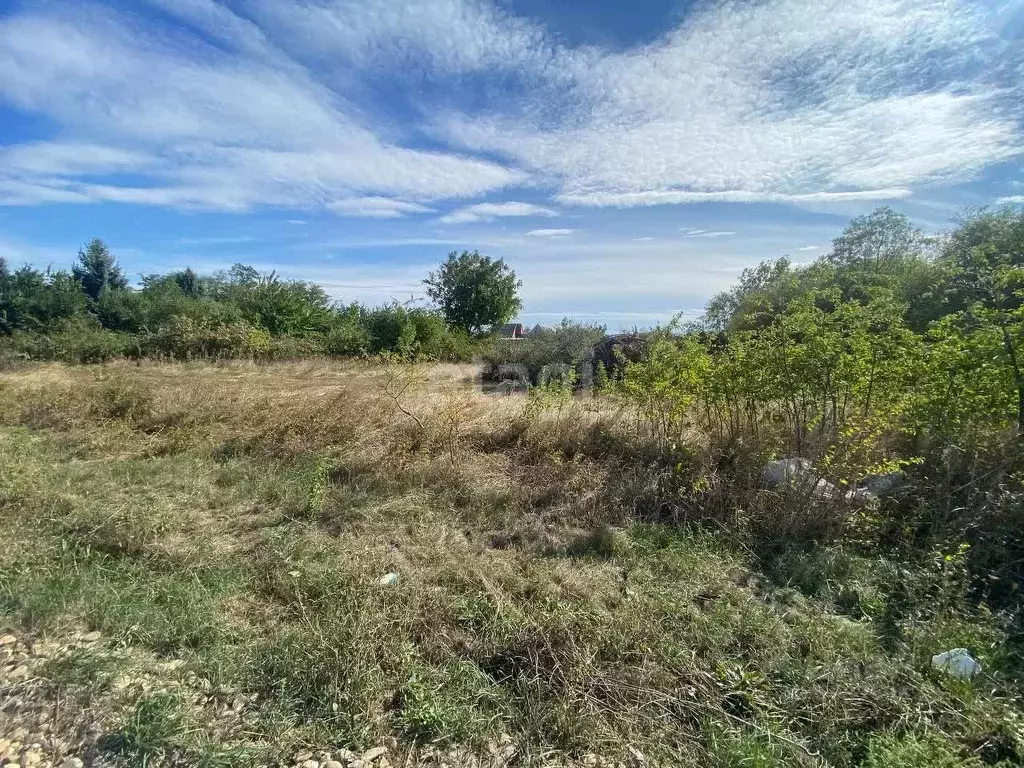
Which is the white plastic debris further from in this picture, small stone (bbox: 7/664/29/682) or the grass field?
small stone (bbox: 7/664/29/682)

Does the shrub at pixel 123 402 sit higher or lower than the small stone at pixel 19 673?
higher

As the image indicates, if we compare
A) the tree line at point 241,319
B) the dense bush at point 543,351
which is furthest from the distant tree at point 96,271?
the dense bush at point 543,351

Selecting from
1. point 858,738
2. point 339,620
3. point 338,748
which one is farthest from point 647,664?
point 339,620

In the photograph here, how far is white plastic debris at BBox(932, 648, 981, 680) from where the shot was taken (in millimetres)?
2191

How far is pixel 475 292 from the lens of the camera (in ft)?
85.8

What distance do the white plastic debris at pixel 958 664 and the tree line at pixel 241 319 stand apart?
10322mm

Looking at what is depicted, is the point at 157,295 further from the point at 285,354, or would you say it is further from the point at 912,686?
the point at 912,686

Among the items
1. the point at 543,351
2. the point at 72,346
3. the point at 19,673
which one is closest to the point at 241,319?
the point at 72,346

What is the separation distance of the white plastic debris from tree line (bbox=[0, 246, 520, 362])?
406 inches

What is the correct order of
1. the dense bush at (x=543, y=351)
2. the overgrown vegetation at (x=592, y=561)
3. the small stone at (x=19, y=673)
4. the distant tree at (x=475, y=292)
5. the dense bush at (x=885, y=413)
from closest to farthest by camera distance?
the overgrown vegetation at (x=592, y=561), the small stone at (x=19, y=673), the dense bush at (x=885, y=413), the dense bush at (x=543, y=351), the distant tree at (x=475, y=292)

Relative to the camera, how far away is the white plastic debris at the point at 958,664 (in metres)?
2.19

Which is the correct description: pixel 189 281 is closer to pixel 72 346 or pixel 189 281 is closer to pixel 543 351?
pixel 72 346

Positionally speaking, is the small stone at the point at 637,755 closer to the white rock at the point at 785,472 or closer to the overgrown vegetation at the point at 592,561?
the overgrown vegetation at the point at 592,561

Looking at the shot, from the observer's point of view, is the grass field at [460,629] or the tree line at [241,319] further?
the tree line at [241,319]
